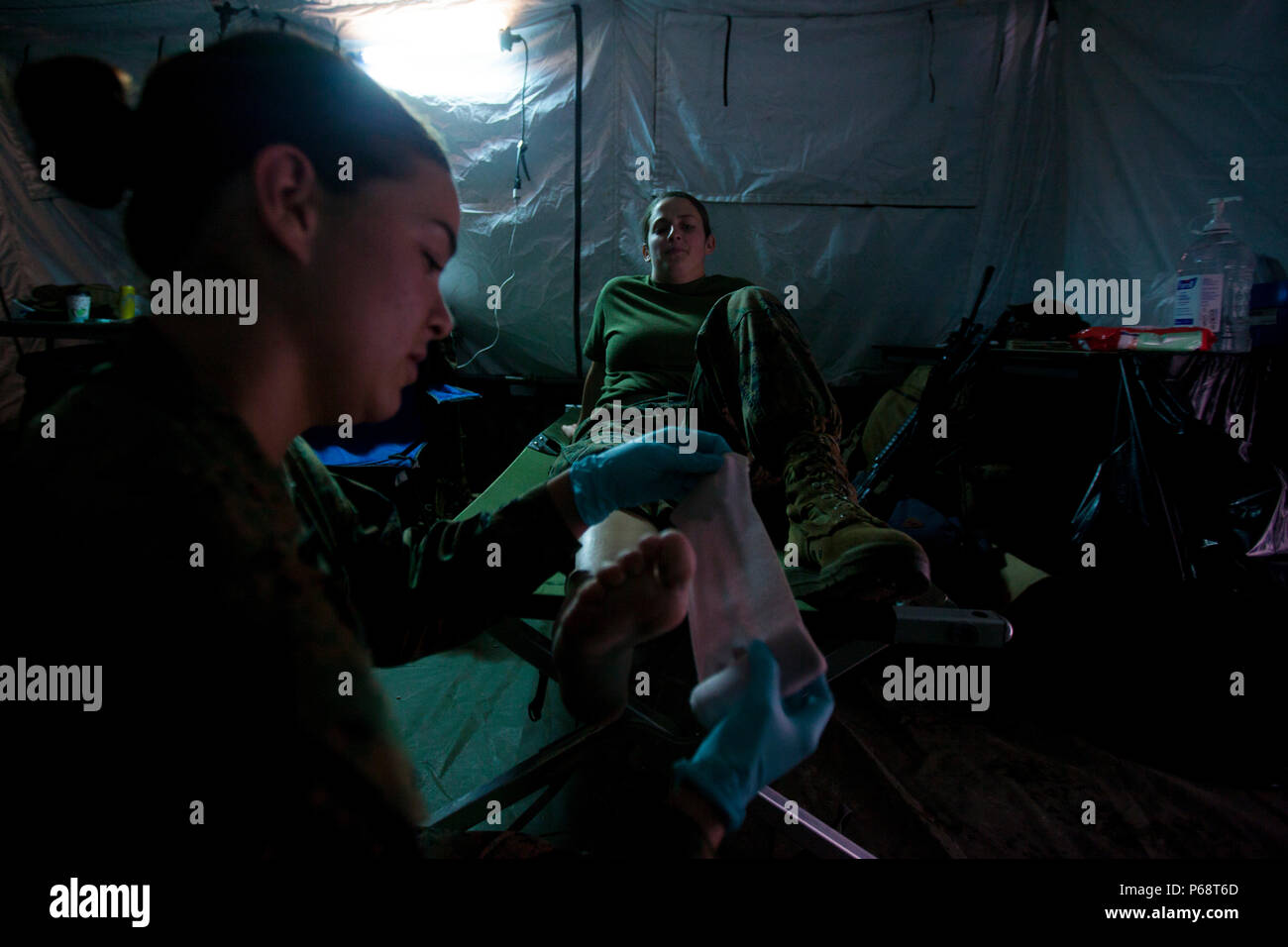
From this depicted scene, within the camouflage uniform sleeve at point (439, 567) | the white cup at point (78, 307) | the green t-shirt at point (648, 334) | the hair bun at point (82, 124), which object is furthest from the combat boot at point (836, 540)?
the white cup at point (78, 307)

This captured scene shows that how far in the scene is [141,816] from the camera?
331mm

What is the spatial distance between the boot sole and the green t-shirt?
76 centimetres

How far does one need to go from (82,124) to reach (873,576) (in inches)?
37.0

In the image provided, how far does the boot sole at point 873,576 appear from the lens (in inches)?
31.3

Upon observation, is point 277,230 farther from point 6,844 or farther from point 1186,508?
point 1186,508

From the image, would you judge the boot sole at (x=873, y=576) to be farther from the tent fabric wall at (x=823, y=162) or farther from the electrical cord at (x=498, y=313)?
the electrical cord at (x=498, y=313)

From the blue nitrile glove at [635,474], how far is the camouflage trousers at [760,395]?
8.7 inches

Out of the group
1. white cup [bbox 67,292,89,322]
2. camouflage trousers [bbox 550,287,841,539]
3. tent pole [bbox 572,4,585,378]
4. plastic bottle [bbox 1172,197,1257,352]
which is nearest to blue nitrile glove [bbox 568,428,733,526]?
camouflage trousers [bbox 550,287,841,539]

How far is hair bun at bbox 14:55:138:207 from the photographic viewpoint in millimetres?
399

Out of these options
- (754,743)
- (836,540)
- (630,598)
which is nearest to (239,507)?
(630,598)
